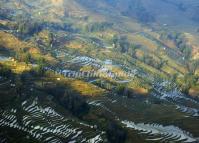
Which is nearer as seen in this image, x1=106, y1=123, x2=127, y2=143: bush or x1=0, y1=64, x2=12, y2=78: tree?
x1=106, y1=123, x2=127, y2=143: bush

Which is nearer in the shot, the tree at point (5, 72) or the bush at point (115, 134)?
the bush at point (115, 134)

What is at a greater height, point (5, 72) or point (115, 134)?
point (5, 72)

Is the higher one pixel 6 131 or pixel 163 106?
pixel 6 131

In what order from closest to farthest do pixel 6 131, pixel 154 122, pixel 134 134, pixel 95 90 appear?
pixel 6 131
pixel 134 134
pixel 154 122
pixel 95 90

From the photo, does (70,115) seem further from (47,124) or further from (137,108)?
(137,108)

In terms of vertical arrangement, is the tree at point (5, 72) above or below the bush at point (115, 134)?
above

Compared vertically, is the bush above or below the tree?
below

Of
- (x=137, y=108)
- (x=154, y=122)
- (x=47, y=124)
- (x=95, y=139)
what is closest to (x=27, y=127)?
(x=47, y=124)

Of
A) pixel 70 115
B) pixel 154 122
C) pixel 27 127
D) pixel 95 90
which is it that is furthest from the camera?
pixel 95 90

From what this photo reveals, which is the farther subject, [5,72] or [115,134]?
[5,72]

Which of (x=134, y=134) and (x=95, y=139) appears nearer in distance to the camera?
(x=95, y=139)
